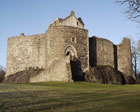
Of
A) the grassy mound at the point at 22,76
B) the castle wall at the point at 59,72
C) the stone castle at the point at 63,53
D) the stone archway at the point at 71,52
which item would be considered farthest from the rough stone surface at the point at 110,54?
the grassy mound at the point at 22,76

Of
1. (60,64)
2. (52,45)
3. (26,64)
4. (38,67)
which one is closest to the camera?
(60,64)

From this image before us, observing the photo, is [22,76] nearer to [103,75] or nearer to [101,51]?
[103,75]

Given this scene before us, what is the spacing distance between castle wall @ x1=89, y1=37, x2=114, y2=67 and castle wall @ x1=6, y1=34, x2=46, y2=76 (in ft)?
23.3

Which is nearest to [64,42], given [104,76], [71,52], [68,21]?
[71,52]

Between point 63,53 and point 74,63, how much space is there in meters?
1.81

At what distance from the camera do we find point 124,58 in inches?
1533

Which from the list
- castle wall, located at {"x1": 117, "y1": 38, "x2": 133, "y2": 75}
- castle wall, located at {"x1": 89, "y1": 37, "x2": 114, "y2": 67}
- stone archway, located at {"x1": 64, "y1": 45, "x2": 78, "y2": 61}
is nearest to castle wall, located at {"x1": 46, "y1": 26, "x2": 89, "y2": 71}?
stone archway, located at {"x1": 64, "y1": 45, "x2": 78, "y2": 61}

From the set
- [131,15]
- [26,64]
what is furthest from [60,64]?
[131,15]

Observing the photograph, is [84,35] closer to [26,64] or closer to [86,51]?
[86,51]

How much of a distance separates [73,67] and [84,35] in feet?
16.2

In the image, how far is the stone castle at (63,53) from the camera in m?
27.9

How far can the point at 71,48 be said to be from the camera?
95.0 ft

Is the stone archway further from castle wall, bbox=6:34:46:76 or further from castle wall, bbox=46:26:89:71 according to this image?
castle wall, bbox=6:34:46:76

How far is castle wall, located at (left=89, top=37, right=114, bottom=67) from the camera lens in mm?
33531
